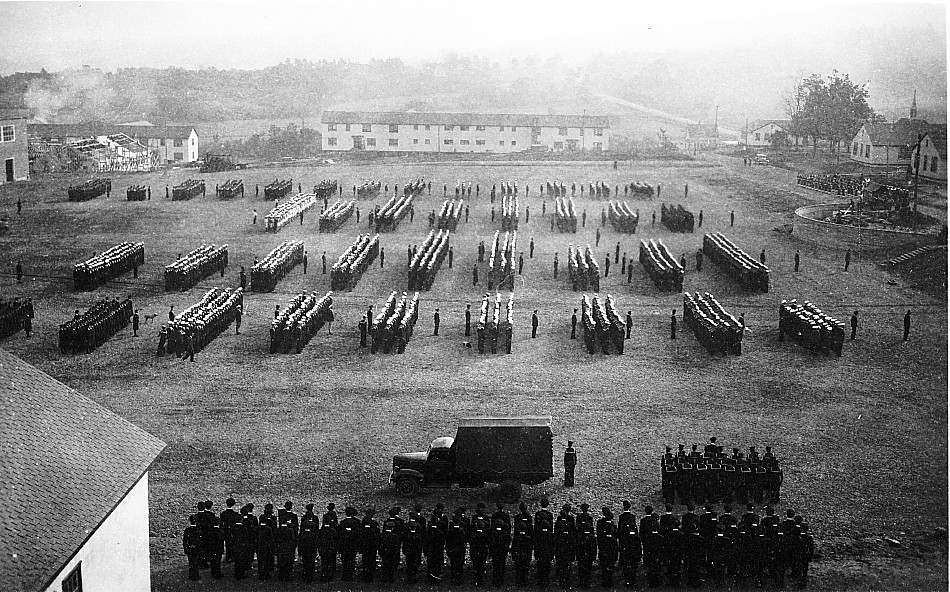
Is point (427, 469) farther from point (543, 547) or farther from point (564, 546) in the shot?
point (564, 546)

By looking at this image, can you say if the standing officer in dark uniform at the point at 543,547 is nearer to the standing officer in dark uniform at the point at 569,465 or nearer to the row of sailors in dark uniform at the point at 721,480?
the standing officer in dark uniform at the point at 569,465

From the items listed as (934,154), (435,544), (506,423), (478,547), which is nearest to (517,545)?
(478,547)

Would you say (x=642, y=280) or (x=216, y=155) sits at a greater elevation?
(x=216, y=155)

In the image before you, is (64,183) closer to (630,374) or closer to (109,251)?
(109,251)

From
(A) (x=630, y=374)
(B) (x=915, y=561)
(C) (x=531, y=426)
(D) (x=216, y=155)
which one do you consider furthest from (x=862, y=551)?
(D) (x=216, y=155)

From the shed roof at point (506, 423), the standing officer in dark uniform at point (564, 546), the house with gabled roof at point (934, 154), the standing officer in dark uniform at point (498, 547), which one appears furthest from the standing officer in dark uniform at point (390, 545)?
the house with gabled roof at point (934, 154)
